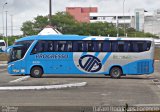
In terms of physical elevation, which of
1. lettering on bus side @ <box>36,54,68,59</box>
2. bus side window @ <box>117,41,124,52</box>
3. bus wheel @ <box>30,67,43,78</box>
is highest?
bus side window @ <box>117,41,124,52</box>

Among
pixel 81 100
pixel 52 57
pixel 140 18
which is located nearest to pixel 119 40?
pixel 52 57

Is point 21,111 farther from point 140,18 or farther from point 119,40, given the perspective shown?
point 140,18

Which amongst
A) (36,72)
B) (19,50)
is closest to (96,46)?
(36,72)

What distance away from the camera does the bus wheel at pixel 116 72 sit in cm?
3388

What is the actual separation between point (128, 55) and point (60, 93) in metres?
13.7

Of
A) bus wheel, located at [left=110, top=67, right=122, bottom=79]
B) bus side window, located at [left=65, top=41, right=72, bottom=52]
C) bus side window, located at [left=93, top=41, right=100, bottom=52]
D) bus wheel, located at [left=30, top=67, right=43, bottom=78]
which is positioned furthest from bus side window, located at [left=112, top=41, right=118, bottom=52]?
bus wheel, located at [left=30, top=67, right=43, bottom=78]

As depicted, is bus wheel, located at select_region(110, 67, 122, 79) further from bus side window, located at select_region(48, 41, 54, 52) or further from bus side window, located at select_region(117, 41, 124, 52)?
bus side window, located at select_region(48, 41, 54, 52)

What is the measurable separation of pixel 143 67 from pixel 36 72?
7273 millimetres

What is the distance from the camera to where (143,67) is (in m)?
33.7

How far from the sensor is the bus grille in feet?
110

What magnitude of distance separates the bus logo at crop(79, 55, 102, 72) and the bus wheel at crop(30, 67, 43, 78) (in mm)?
2798

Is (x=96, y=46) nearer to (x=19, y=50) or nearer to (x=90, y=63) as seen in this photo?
(x=90, y=63)

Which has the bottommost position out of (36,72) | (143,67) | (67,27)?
(36,72)

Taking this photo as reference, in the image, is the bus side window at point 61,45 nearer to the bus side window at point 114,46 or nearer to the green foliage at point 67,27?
the bus side window at point 114,46
